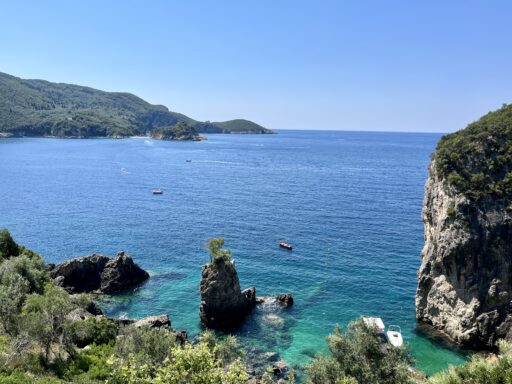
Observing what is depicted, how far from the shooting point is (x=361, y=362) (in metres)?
31.4

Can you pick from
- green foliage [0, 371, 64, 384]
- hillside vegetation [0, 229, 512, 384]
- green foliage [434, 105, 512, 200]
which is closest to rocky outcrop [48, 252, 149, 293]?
hillside vegetation [0, 229, 512, 384]

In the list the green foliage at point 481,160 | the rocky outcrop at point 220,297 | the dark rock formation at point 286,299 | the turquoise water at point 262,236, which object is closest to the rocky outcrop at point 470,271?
the green foliage at point 481,160

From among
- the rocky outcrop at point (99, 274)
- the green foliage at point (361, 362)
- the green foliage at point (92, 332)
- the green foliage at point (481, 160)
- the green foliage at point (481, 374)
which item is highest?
the green foliage at point (481, 160)

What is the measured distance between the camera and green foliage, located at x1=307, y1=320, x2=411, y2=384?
30.6m

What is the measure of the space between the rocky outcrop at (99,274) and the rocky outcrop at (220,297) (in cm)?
1746

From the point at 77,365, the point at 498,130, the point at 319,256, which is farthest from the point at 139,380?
the point at 319,256

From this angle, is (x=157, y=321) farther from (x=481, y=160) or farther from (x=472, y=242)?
(x=481, y=160)

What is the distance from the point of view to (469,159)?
176 feet

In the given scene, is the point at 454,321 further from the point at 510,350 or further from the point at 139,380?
the point at 139,380

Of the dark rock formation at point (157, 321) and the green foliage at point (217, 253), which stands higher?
the green foliage at point (217, 253)

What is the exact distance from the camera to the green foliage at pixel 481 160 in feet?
168

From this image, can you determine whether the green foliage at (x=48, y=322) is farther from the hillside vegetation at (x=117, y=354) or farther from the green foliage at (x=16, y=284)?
the green foliage at (x=16, y=284)

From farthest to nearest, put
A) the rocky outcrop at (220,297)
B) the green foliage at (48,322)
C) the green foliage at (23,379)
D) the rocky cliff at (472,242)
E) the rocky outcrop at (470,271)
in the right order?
the rocky outcrop at (220,297) < the rocky cliff at (472,242) < the rocky outcrop at (470,271) < the green foliage at (48,322) < the green foliage at (23,379)

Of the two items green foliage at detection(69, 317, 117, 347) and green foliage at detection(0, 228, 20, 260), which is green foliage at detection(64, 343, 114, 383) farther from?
green foliage at detection(0, 228, 20, 260)
